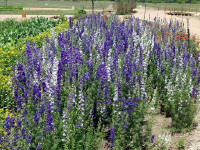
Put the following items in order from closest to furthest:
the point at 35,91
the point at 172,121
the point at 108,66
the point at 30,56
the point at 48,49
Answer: the point at 35,91 → the point at 172,121 → the point at 108,66 → the point at 30,56 → the point at 48,49

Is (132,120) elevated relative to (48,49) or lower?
lower

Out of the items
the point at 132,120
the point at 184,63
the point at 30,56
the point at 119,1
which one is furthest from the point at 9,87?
the point at 119,1

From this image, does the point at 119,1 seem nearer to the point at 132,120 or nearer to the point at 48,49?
the point at 48,49

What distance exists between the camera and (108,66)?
6.66 meters

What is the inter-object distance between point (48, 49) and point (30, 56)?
905 millimetres

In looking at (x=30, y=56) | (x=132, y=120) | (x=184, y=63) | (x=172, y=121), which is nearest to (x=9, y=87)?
(x=30, y=56)

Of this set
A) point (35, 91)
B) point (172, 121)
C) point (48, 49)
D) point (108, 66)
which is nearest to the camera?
point (35, 91)

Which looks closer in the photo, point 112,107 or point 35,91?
point 35,91

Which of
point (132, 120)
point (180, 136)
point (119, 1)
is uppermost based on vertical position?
point (119, 1)

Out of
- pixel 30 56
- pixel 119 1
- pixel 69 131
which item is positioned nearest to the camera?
pixel 69 131

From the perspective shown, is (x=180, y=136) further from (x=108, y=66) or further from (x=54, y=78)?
(x=54, y=78)

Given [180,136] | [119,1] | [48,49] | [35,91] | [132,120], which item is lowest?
[180,136]

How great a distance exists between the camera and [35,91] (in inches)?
213

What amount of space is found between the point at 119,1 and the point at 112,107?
26825 millimetres
